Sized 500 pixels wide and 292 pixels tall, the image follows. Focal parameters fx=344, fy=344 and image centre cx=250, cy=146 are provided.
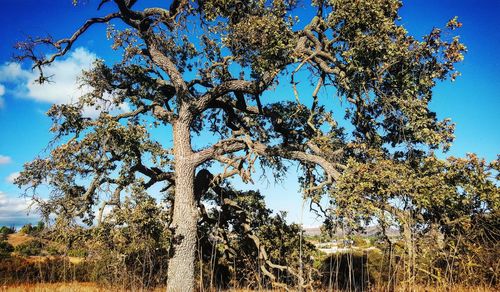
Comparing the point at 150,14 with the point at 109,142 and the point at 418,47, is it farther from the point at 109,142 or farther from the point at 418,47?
the point at 418,47

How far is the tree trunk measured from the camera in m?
10.5

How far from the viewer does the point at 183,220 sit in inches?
440

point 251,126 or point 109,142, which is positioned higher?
point 251,126

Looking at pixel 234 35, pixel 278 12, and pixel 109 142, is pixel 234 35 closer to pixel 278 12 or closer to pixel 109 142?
pixel 278 12

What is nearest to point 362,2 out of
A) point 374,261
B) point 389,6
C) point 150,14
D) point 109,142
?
point 389,6

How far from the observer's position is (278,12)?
10.3 metres

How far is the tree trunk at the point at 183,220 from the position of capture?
10547 mm

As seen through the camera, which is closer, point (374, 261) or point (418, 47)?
point (418, 47)

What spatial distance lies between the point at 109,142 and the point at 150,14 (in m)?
4.78

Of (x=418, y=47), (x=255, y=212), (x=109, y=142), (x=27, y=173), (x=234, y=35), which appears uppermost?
(x=234, y=35)

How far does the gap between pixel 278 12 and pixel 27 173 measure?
9115 mm

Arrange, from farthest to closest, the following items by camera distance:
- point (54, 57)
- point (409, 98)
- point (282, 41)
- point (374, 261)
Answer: point (374, 261) → point (54, 57) → point (282, 41) → point (409, 98)

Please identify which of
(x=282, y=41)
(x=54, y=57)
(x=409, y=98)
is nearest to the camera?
(x=409, y=98)

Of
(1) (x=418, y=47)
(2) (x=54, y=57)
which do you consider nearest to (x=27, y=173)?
(2) (x=54, y=57)
